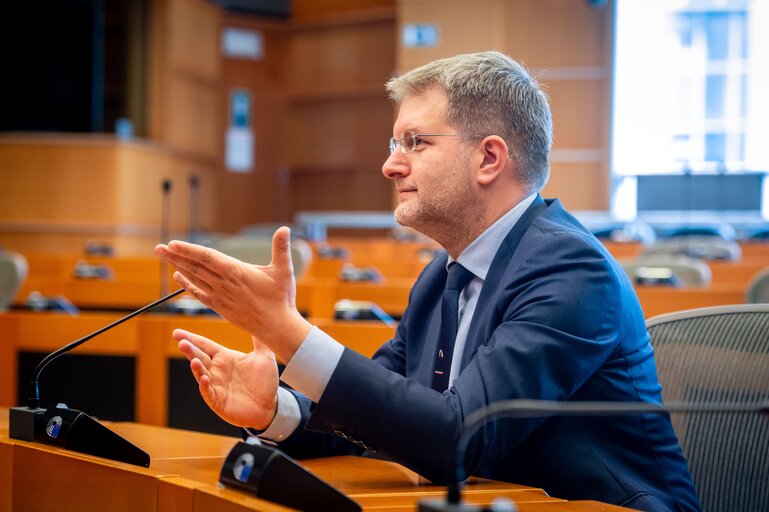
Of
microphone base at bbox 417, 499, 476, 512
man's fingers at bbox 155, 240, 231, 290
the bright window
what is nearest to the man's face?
man's fingers at bbox 155, 240, 231, 290

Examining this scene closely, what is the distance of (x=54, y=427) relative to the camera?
5.04ft

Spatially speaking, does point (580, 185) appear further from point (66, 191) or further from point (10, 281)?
point (10, 281)

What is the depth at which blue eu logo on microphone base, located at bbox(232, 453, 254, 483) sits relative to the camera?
1.22 m

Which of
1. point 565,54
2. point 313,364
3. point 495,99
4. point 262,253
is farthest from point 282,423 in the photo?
point 565,54

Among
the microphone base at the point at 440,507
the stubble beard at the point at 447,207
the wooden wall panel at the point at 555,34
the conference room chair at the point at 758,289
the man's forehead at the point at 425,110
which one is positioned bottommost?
the microphone base at the point at 440,507

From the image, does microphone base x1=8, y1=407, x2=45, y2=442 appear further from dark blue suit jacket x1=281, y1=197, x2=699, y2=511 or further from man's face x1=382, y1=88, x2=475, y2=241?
man's face x1=382, y1=88, x2=475, y2=241

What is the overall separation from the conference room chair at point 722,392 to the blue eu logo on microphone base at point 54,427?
1.03 metres

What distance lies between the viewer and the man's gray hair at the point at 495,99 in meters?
1.74

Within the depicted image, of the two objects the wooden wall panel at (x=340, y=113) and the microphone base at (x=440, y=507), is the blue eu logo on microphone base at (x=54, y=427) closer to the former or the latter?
the microphone base at (x=440, y=507)

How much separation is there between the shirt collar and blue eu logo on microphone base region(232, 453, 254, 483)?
627 mm

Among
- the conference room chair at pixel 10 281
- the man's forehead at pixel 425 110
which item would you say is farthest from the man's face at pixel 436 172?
the conference room chair at pixel 10 281

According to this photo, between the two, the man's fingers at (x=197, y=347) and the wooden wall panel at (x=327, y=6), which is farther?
the wooden wall panel at (x=327, y=6)

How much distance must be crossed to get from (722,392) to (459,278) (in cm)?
49

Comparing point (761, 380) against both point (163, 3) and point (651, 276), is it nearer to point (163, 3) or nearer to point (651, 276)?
point (651, 276)
